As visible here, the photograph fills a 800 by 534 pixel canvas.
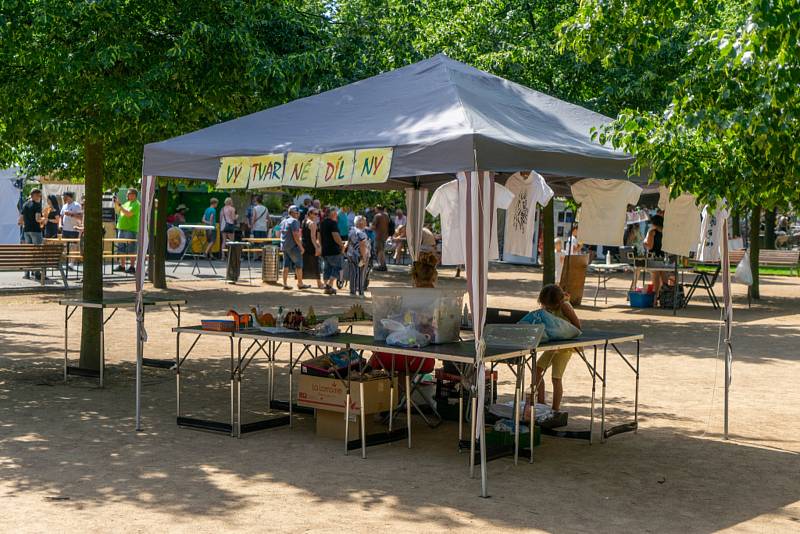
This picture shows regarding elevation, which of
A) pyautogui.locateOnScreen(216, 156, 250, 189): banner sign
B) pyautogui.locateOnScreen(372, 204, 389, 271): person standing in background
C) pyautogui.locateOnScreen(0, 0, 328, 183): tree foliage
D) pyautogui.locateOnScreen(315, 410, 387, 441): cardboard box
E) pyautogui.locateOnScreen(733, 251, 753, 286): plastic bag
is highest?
pyautogui.locateOnScreen(0, 0, 328, 183): tree foliage

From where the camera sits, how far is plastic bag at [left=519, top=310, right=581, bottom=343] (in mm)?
8352

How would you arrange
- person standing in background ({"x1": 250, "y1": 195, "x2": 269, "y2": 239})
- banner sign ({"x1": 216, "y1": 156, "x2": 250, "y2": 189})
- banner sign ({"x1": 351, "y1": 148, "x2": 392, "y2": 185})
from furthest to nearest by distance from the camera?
person standing in background ({"x1": 250, "y1": 195, "x2": 269, "y2": 239})
banner sign ({"x1": 216, "y1": 156, "x2": 250, "y2": 189})
banner sign ({"x1": 351, "y1": 148, "x2": 392, "y2": 185})

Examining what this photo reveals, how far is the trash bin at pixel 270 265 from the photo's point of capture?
23812 mm

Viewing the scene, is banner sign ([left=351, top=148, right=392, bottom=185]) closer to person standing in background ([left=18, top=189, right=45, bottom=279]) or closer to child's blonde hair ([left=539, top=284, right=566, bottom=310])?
child's blonde hair ([left=539, top=284, right=566, bottom=310])

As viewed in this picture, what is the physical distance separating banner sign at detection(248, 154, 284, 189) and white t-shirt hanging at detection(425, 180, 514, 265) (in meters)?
1.19

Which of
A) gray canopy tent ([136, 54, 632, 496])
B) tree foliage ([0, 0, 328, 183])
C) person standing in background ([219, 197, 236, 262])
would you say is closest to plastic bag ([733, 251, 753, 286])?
tree foliage ([0, 0, 328, 183])

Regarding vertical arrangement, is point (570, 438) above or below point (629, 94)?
below

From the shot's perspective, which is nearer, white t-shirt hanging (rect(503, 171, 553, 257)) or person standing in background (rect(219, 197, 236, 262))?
white t-shirt hanging (rect(503, 171, 553, 257))

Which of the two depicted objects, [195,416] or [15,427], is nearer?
[15,427]

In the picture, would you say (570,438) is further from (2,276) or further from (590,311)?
(2,276)

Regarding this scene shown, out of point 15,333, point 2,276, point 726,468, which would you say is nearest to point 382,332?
point 726,468

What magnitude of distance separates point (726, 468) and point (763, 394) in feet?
11.6

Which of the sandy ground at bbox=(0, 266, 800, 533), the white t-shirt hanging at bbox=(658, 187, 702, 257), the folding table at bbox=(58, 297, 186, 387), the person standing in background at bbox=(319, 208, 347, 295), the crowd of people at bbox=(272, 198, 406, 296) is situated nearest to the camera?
the sandy ground at bbox=(0, 266, 800, 533)

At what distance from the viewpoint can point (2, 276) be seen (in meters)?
23.8
